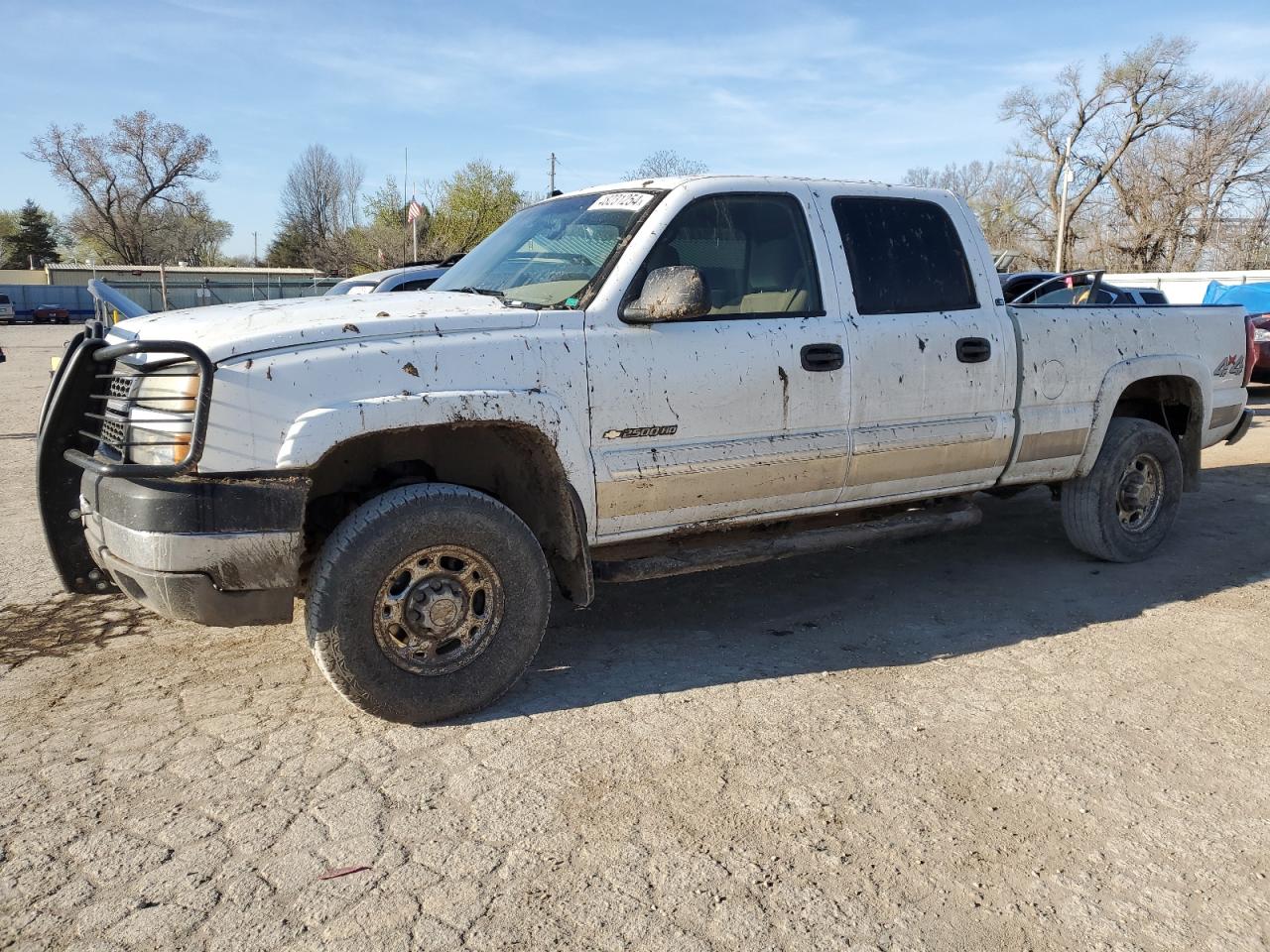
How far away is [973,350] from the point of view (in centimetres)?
482

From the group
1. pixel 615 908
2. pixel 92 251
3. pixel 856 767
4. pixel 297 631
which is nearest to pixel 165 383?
pixel 297 631

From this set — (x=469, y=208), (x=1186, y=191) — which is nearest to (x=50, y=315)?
(x=469, y=208)

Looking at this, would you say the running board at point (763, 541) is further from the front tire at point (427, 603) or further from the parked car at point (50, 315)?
the parked car at point (50, 315)

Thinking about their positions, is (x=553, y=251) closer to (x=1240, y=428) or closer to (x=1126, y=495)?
(x=1126, y=495)

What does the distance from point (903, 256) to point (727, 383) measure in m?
1.29

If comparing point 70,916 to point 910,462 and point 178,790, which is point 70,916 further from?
point 910,462

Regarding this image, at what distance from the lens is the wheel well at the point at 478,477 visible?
3.79 meters

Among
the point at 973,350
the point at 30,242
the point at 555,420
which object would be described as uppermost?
the point at 30,242

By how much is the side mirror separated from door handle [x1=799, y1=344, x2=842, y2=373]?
24.1 inches

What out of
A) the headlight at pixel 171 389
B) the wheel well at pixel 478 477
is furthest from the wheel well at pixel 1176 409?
the headlight at pixel 171 389

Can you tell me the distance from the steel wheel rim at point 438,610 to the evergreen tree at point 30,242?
3715 inches

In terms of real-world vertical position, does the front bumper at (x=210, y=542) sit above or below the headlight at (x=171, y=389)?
below

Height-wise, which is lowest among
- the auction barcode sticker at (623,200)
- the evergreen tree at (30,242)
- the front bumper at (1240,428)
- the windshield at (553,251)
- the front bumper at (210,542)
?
the front bumper at (1240,428)

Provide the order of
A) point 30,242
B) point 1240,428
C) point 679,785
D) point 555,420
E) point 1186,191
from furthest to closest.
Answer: point 30,242 < point 1186,191 < point 1240,428 < point 555,420 < point 679,785
